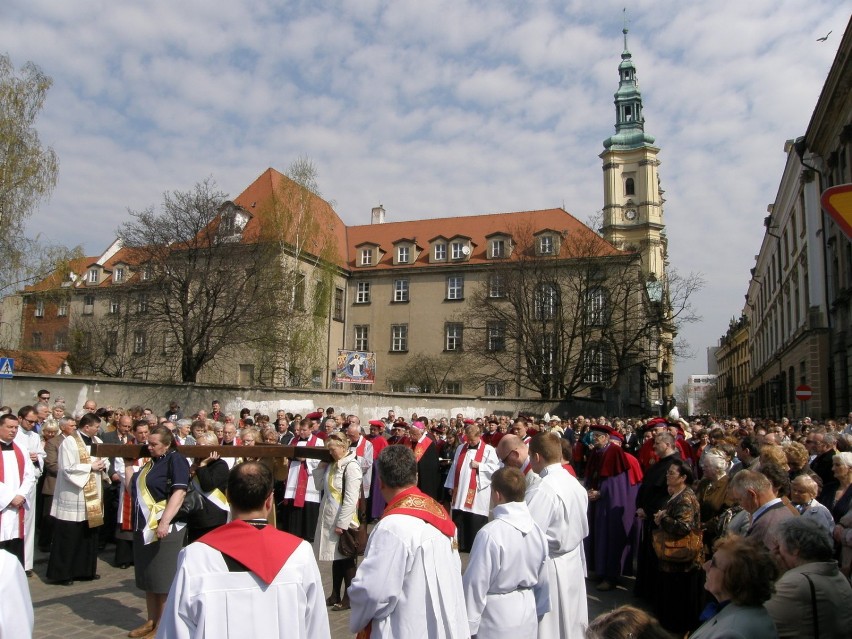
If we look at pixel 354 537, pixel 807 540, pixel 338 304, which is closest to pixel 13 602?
pixel 807 540

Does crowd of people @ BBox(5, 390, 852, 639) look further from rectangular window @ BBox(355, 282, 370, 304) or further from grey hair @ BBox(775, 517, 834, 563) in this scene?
rectangular window @ BBox(355, 282, 370, 304)

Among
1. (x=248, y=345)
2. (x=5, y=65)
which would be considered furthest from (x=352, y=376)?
(x=5, y=65)

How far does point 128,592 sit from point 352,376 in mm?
24477

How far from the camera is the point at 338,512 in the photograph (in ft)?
25.3

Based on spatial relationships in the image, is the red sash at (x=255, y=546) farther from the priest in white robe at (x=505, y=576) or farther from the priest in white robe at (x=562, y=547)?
the priest in white robe at (x=562, y=547)

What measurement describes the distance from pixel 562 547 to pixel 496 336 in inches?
1551

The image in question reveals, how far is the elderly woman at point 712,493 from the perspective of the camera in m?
7.02

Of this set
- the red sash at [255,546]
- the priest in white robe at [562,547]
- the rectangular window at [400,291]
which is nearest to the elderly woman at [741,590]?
the red sash at [255,546]

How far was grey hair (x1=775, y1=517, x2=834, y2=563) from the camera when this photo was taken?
12.7 ft

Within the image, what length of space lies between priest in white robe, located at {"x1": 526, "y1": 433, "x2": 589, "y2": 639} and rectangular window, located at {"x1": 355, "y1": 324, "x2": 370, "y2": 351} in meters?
49.0

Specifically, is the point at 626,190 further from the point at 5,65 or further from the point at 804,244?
the point at 5,65

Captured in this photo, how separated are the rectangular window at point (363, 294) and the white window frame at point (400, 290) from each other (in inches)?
90.6

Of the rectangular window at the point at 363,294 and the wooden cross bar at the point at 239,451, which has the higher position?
the rectangular window at the point at 363,294

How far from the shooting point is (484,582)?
4.34 m
